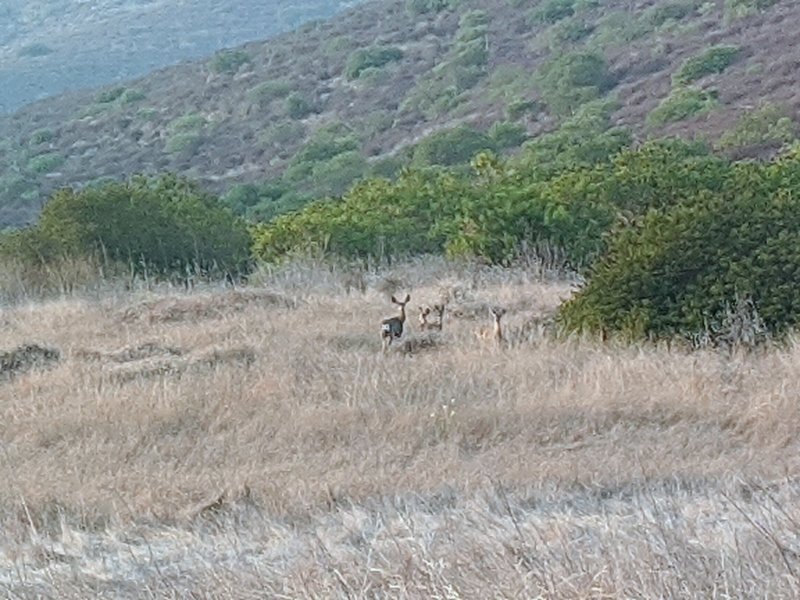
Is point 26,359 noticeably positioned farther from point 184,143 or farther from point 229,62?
point 229,62

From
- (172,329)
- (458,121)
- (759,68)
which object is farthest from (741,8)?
(172,329)

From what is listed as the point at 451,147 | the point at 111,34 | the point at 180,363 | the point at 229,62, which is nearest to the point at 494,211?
the point at 180,363

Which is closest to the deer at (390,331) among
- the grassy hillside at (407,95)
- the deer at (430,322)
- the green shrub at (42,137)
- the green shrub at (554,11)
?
the deer at (430,322)

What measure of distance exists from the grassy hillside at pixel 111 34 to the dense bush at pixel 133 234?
59367mm

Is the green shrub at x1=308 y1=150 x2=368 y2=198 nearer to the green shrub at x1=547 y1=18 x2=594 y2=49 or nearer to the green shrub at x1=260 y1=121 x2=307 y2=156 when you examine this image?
the green shrub at x1=260 y1=121 x2=307 y2=156

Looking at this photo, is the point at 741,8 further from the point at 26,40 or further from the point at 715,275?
the point at 26,40

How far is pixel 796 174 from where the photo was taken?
49.4 feet

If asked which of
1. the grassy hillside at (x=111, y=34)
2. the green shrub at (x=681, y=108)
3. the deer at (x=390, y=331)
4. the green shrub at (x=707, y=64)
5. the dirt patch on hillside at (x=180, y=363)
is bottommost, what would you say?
the grassy hillside at (x=111, y=34)

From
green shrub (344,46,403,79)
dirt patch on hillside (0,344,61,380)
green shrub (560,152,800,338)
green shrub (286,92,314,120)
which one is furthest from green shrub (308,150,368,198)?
green shrub (560,152,800,338)

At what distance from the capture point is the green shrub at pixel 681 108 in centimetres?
3400

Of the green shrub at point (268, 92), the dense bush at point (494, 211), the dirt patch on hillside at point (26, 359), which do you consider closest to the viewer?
the dirt patch on hillside at point (26, 359)

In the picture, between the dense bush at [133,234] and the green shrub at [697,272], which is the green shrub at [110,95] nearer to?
the dense bush at [133,234]

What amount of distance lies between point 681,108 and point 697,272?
2588cm

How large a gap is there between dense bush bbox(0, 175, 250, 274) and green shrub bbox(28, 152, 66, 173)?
1227 inches
